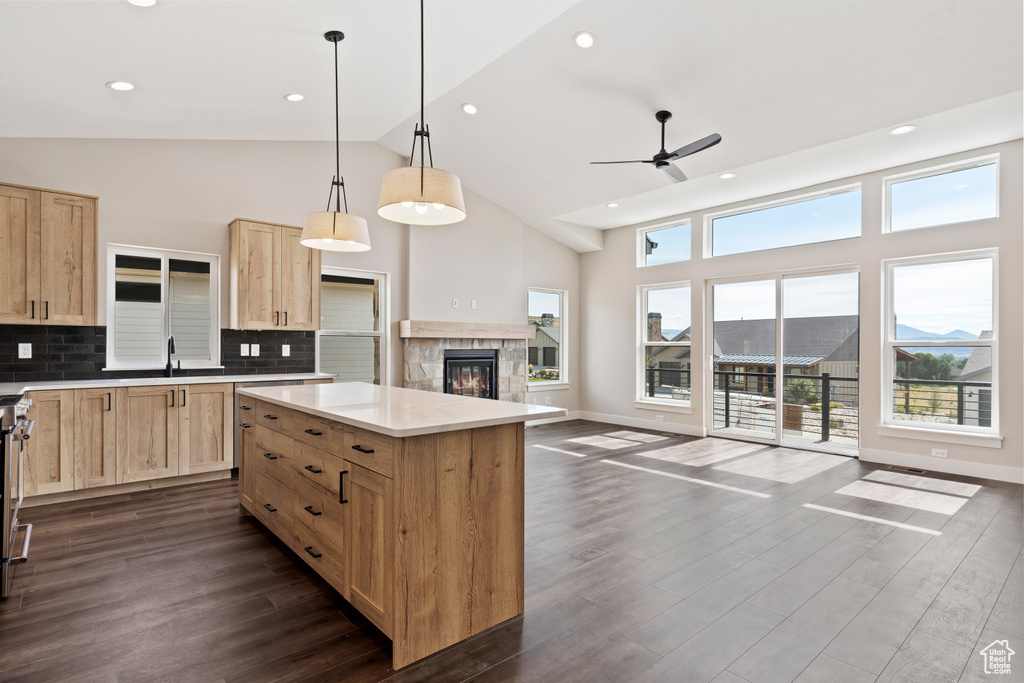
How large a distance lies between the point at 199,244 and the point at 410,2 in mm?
3128

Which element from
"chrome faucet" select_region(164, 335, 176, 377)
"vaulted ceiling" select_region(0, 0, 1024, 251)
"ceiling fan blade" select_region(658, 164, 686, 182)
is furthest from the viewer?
"chrome faucet" select_region(164, 335, 176, 377)

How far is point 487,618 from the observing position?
7.05 ft

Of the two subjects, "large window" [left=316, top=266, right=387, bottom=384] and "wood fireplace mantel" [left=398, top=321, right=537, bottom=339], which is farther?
"wood fireplace mantel" [left=398, top=321, right=537, bottom=339]

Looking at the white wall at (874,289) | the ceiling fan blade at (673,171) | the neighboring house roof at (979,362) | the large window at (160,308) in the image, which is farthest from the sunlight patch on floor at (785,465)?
the large window at (160,308)

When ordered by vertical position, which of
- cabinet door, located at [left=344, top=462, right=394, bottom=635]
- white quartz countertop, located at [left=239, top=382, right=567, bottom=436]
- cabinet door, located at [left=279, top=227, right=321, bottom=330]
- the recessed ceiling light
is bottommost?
cabinet door, located at [left=344, top=462, right=394, bottom=635]

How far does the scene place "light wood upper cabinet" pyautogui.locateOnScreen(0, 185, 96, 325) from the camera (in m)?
3.74

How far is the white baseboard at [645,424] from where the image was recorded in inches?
269

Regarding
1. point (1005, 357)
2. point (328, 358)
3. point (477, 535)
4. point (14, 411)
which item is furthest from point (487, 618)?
point (1005, 357)

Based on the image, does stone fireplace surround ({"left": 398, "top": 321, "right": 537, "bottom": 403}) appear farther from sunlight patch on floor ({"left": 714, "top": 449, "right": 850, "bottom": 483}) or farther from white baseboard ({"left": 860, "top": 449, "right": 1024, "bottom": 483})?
white baseboard ({"left": 860, "top": 449, "right": 1024, "bottom": 483})

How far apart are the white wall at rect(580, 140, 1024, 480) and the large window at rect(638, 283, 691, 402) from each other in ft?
0.49

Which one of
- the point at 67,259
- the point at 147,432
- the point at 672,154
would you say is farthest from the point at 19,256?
the point at 672,154

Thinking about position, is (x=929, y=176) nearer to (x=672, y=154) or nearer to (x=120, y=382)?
(x=672, y=154)

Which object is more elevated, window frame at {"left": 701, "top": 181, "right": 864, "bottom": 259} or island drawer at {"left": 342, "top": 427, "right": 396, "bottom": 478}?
window frame at {"left": 701, "top": 181, "right": 864, "bottom": 259}

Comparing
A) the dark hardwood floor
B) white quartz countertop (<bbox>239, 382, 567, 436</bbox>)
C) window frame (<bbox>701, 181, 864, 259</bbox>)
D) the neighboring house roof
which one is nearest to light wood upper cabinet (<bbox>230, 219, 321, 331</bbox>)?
the dark hardwood floor
